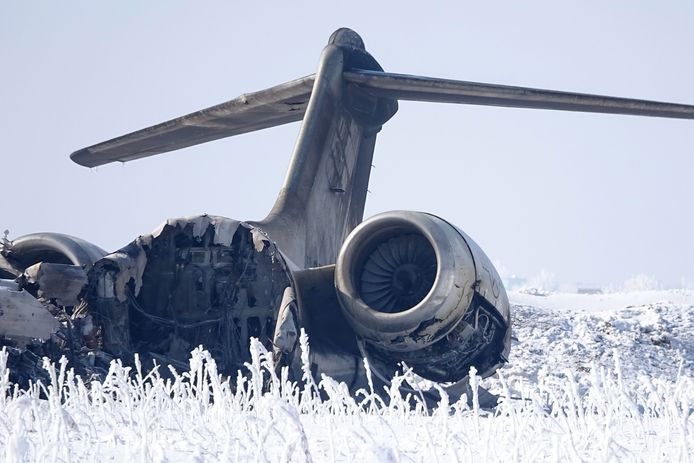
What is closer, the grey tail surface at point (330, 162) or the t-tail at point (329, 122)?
the t-tail at point (329, 122)

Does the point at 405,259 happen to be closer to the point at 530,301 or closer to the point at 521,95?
the point at 521,95

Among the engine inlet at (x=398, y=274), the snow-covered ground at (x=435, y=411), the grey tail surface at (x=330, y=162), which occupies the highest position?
the grey tail surface at (x=330, y=162)

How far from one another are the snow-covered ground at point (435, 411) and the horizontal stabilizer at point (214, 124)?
3.31 m

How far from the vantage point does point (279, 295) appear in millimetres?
8633

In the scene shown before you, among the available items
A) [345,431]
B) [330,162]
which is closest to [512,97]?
[330,162]

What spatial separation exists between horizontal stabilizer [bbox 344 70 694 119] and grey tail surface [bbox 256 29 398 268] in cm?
56

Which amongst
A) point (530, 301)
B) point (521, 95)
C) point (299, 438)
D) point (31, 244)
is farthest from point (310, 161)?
point (530, 301)

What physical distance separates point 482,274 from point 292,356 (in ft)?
5.77

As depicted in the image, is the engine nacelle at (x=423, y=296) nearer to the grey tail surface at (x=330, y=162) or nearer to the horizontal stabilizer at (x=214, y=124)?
the grey tail surface at (x=330, y=162)

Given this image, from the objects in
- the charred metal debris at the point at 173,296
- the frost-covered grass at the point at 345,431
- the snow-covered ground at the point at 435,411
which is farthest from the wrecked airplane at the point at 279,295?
the frost-covered grass at the point at 345,431

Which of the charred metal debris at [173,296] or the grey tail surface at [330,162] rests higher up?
the grey tail surface at [330,162]

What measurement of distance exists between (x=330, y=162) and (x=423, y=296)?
2504 mm

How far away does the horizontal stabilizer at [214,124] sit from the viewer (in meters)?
11.3

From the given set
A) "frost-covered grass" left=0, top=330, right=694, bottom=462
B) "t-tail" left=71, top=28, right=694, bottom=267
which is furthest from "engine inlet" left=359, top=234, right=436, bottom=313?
"frost-covered grass" left=0, top=330, right=694, bottom=462
